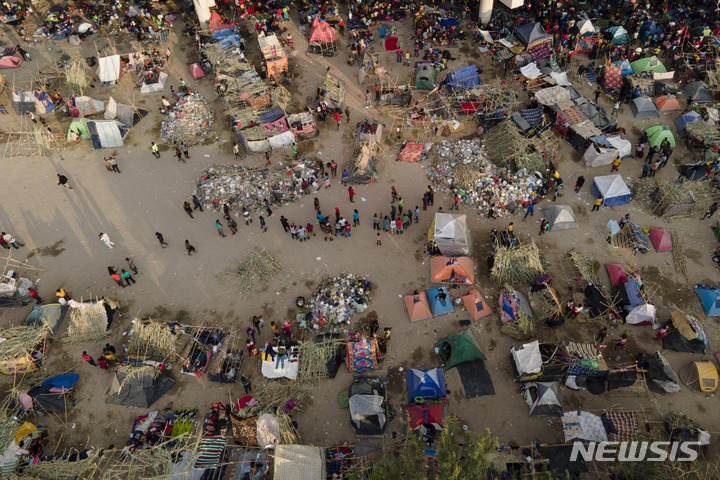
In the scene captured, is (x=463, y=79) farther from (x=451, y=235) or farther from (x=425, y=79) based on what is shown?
(x=451, y=235)

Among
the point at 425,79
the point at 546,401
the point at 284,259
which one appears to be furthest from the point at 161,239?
the point at 425,79

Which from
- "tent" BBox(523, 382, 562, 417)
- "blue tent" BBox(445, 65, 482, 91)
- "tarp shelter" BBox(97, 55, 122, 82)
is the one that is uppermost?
"tarp shelter" BBox(97, 55, 122, 82)

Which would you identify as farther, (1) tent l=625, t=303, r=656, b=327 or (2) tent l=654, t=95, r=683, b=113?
(2) tent l=654, t=95, r=683, b=113

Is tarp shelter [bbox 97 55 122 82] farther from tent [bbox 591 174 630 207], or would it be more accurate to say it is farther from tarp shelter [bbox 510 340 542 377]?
tent [bbox 591 174 630 207]

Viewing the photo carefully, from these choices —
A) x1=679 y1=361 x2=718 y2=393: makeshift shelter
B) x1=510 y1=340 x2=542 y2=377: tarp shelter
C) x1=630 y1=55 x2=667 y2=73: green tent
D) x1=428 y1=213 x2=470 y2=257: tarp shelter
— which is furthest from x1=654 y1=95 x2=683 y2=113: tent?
x1=510 y1=340 x2=542 y2=377: tarp shelter

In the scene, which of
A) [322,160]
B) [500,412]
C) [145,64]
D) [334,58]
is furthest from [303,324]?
[145,64]

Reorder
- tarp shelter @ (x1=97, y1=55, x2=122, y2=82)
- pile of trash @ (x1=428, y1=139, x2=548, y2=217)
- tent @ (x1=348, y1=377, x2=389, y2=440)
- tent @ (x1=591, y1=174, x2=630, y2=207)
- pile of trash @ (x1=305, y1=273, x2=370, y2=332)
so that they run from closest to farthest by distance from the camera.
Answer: tent @ (x1=348, y1=377, x2=389, y2=440)
pile of trash @ (x1=305, y1=273, x2=370, y2=332)
tent @ (x1=591, y1=174, x2=630, y2=207)
pile of trash @ (x1=428, y1=139, x2=548, y2=217)
tarp shelter @ (x1=97, y1=55, x2=122, y2=82)

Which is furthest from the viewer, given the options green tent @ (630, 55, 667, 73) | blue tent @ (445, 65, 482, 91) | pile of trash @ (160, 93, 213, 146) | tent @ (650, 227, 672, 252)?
green tent @ (630, 55, 667, 73)

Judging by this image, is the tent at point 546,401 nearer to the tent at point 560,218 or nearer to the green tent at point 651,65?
the tent at point 560,218

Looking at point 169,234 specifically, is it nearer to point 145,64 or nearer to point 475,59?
point 145,64

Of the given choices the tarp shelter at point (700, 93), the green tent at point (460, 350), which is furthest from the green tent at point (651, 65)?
the green tent at point (460, 350)
